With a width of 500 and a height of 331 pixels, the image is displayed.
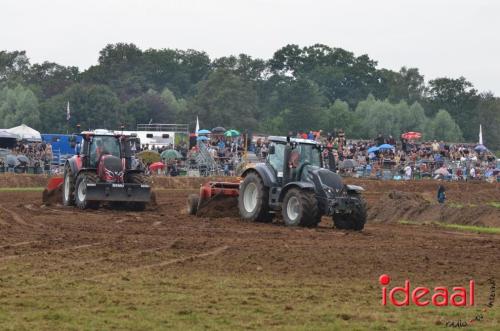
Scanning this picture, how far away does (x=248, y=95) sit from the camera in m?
102

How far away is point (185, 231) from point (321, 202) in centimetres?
325

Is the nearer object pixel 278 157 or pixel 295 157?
pixel 295 157

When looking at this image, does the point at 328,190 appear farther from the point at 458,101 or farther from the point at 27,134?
the point at 458,101

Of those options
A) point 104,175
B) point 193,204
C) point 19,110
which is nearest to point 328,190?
point 193,204

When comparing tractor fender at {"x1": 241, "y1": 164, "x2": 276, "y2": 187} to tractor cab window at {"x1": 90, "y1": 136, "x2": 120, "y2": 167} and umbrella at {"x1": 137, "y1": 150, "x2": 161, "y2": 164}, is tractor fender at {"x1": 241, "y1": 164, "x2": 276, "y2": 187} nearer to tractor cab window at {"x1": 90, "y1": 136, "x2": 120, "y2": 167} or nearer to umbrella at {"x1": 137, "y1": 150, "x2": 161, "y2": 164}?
tractor cab window at {"x1": 90, "y1": 136, "x2": 120, "y2": 167}

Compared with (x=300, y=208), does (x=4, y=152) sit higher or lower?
higher

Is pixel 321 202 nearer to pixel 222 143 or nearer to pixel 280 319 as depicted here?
pixel 280 319

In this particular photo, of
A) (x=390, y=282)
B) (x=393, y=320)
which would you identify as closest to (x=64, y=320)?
(x=393, y=320)

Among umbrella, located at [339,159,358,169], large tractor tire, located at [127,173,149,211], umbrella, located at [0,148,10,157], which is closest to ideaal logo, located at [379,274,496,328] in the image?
large tractor tire, located at [127,173,149,211]

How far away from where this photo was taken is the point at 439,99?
398ft

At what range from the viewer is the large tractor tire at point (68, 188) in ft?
94.1

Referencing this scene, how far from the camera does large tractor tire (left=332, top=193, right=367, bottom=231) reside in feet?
73.4

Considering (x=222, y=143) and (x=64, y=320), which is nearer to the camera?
(x=64, y=320)

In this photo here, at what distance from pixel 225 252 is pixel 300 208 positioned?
5540 millimetres
